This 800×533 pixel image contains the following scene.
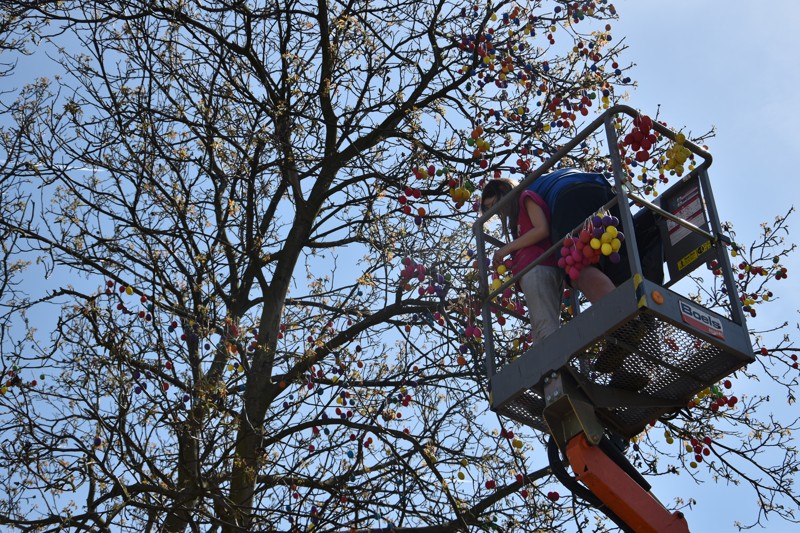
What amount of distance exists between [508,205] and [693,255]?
4.14 feet

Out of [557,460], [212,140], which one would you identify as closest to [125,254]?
[212,140]

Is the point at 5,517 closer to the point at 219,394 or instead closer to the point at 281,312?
the point at 219,394

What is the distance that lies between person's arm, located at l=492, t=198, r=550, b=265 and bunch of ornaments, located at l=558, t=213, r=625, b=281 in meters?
0.26

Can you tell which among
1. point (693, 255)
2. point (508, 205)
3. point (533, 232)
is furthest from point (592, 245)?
point (508, 205)

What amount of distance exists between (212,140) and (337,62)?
57.9 inches

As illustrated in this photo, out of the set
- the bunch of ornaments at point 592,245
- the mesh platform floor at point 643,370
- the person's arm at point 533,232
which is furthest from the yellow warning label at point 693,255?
the person's arm at point 533,232

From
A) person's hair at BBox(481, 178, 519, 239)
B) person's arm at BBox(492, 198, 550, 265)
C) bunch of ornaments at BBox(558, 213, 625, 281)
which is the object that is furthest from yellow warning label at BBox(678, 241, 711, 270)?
person's hair at BBox(481, 178, 519, 239)

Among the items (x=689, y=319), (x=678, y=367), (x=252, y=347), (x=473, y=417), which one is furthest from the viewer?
(x=252, y=347)

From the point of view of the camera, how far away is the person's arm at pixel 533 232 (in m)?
5.92

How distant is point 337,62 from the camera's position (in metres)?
9.55

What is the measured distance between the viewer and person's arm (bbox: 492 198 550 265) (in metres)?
5.92

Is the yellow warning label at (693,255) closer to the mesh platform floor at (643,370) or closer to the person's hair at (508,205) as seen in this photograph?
the mesh platform floor at (643,370)

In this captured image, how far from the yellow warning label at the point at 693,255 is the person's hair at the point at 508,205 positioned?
110 cm

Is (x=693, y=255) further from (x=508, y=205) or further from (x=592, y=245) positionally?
(x=508, y=205)
